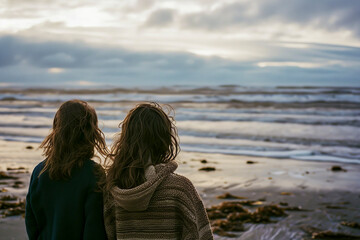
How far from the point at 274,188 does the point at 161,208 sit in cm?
565

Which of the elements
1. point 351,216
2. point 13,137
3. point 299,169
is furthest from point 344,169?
point 13,137

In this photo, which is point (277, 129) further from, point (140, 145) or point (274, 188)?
point (140, 145)

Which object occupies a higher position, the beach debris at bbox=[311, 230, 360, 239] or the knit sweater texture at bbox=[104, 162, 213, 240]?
the knit sweater texture at bbox=[104, 162, 213, 240]

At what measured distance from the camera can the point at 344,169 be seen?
9.53m

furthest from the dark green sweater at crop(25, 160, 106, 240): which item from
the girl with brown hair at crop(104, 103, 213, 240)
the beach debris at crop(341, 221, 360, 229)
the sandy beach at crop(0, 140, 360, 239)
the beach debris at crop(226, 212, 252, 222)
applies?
the beach debris at crop(341, 221, 360, 229)

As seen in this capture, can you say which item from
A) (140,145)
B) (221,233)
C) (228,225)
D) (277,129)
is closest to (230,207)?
(228,225)

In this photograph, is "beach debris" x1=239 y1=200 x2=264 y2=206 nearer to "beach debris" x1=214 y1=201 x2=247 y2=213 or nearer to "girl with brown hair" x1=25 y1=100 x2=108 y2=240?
"beach debris" x1=214 y1=201 x2=247 y2=213

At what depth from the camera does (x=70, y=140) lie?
2.59 meters

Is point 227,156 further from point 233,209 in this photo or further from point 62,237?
point 62,237

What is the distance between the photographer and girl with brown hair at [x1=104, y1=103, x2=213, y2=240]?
2.32 meters

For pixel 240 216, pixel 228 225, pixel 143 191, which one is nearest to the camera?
pixel 143 191

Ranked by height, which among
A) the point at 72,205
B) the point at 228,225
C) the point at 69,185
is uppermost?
the point at 69,185

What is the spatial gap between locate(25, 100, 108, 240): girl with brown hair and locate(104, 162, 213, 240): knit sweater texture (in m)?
0.20

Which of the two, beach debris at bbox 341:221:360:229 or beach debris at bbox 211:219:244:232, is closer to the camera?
beach debris at bbox 211:219:244:232
